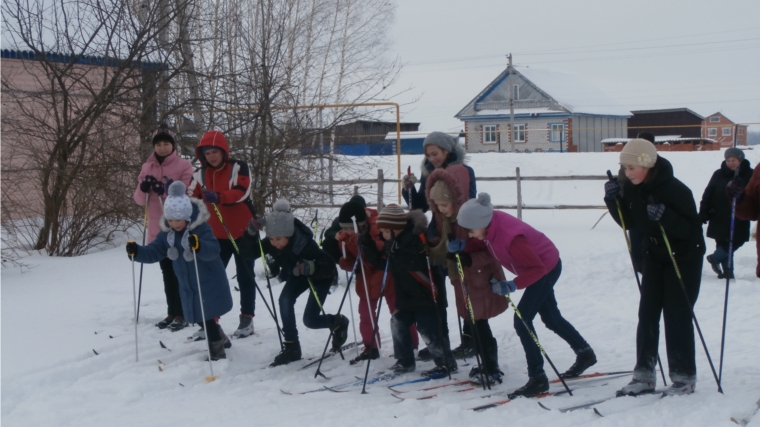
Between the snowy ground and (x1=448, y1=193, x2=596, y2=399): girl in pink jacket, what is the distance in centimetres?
31

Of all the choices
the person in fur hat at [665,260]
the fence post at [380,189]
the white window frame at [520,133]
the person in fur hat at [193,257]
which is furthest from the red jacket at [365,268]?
the white window frame at [520,133]

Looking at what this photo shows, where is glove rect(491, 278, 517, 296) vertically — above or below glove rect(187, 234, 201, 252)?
below

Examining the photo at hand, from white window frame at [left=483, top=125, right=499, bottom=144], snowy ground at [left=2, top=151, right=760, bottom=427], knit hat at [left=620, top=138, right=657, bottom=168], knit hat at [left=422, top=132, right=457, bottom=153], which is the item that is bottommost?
snowy ground at [left=2, top=151, right=760, bottom=427]

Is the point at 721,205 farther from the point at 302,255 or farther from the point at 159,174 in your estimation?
the point at 159,174

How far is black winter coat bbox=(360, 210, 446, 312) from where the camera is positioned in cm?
536

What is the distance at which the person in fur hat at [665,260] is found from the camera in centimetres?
438

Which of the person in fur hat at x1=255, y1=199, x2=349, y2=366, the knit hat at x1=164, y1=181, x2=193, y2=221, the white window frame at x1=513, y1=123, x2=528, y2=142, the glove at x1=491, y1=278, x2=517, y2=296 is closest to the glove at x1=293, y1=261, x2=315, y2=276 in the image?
the person in fur hat at x1=255, y1=199, x2=349, y2=366

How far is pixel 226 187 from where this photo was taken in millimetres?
6262

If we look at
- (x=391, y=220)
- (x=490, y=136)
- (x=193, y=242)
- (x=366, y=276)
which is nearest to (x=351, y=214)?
(x=391, y=220)

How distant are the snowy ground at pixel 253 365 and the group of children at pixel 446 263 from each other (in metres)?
0.26

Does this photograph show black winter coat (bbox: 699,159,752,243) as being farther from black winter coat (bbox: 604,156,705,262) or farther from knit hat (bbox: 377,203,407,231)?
knit hat (bbox: 377,203,407,231)

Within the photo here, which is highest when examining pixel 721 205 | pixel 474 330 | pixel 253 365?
pixel 721 205

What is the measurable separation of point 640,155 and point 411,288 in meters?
1.92

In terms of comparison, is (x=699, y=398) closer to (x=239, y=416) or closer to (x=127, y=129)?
(x=239, y=416)
